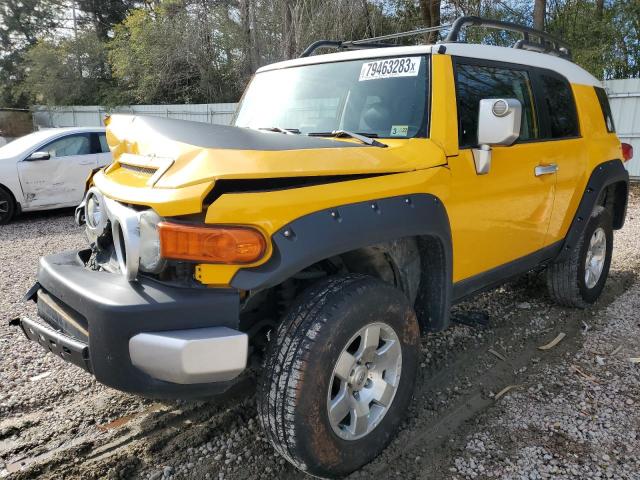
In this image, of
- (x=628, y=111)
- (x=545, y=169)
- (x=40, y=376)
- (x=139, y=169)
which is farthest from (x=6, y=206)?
(x=628, y=111)

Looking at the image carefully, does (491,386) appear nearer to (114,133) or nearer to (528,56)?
(528,56)

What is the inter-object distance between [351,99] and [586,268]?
8.85 ft

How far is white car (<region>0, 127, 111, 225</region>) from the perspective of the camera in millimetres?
7926

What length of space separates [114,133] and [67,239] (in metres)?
4.95

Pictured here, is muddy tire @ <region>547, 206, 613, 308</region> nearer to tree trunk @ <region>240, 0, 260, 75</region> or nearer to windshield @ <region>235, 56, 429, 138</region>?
windshield @ <region>235, 56, 429, 138</region>

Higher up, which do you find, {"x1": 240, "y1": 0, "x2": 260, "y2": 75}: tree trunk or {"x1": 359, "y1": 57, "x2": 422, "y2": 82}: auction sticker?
{"x1": 240, "y1": 0, "x2": 260, "y2": 75}: tree trunk

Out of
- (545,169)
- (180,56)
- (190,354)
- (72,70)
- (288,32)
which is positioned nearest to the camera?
(190,354)

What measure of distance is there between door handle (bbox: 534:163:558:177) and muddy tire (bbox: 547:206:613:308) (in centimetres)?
90

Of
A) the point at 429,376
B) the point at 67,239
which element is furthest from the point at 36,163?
the point at 429,376

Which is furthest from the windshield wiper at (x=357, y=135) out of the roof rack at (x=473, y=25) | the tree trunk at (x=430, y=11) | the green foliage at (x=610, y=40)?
the green foliage at (x=610, y=40)

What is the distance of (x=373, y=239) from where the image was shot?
2.30 m

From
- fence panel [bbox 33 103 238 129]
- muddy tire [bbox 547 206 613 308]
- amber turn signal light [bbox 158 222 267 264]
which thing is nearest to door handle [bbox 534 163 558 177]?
muddy tire [bbox 547 206 613 308]

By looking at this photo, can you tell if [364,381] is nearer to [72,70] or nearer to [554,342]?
[554,342]

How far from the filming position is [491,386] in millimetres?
3207
